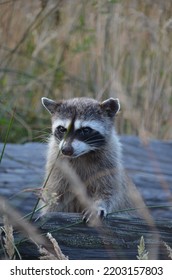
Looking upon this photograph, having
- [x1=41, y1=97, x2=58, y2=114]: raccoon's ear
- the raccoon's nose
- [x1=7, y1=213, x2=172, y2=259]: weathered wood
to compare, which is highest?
[x1=41, y1=97, x2=58, y2=114]: raccoon's ear

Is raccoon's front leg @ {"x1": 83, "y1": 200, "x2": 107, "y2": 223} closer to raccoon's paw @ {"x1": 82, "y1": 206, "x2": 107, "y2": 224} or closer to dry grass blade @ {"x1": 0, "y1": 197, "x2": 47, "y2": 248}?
raccoon's paw @ {"x1": 82, "y1": 206, "x2": 107, "y2": 224}

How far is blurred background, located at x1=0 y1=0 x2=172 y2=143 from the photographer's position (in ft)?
23.6

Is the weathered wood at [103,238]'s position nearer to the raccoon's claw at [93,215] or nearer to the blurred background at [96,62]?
the raccoon's claw at [93,215]

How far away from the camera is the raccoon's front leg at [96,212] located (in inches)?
146

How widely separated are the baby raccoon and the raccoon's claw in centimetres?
32

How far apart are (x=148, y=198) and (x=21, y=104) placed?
253 centimetres

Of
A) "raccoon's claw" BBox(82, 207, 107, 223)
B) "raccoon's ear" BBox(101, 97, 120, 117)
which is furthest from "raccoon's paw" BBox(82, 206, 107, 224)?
"raccoon's ear" BBox(101, 97, 120, 117)

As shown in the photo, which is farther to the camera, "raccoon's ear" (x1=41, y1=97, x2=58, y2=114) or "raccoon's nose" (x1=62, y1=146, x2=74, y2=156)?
"raccoon's ear" (x1=41, y1=97, x2=58, y2=114)

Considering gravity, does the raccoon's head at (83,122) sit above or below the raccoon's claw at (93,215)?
above

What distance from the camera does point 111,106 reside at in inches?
188

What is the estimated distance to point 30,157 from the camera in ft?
19.0

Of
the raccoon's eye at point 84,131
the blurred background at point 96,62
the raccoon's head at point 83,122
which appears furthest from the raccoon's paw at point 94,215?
the blurred background at point 96,62

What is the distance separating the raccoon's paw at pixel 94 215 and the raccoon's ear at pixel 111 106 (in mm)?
890
